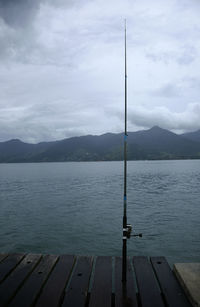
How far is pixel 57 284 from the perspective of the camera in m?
5.04

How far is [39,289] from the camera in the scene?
4824mm

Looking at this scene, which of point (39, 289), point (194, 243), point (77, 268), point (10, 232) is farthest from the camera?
point (10, 232)

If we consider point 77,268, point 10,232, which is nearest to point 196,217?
point 10,232

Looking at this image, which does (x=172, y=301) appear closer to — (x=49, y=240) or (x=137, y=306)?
(x=137, y=306)

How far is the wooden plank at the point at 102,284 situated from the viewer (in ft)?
14.6

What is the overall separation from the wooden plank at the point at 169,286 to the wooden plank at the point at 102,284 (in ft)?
3.82

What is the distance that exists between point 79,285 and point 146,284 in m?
1.51

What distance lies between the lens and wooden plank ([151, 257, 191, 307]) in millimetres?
4414

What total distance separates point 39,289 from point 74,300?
84cm

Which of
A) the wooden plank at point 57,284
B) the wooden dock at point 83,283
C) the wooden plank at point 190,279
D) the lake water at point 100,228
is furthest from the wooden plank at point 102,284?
the lake water at point 100,228

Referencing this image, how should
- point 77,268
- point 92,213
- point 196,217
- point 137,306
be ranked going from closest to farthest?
1. point 137,306
2. point 77,268
3. point 196,217
4. point 92,213

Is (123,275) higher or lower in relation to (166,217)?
higher

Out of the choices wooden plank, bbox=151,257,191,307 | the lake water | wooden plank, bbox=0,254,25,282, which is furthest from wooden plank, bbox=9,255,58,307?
the lake water

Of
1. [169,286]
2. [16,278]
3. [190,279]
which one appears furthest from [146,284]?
[16,278]
